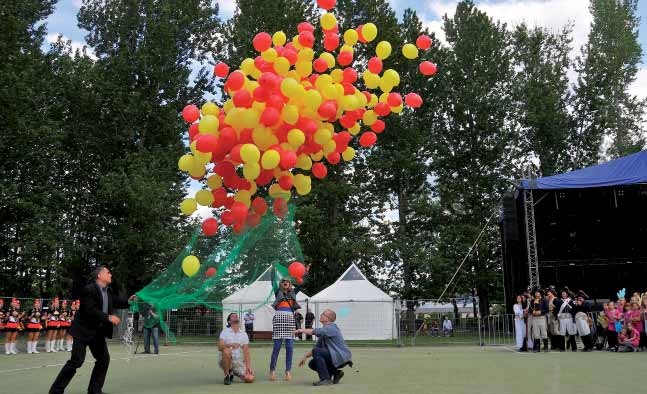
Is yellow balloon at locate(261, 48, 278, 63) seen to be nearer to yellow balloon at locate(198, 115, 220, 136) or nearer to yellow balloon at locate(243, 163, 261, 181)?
yellow balloon at locate(198, 115, 220, 136)

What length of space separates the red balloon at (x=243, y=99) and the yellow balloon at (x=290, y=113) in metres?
0.47

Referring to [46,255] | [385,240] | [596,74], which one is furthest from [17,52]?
[596,74]

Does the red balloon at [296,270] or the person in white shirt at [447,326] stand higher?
the red balloon at [296,270]

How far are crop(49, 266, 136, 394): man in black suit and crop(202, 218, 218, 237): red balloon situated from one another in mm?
1943

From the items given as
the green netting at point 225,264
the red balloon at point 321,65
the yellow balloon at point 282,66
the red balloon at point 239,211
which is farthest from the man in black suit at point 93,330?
the red balloon at point 321,65

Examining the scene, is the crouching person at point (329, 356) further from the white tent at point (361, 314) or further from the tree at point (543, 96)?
the tree at point (543, 96)

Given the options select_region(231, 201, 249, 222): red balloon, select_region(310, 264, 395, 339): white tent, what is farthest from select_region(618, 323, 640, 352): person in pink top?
select_region(231, 201, 249, 222): red balloon

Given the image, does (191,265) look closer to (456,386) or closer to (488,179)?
(456,386)

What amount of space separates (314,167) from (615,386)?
Answer: 17.5 feet

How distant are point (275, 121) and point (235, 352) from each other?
11.8 ft

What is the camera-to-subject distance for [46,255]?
28531mm

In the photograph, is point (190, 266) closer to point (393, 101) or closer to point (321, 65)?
point (321, 65)

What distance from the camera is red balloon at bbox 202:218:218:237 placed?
A: 9547 millimetres

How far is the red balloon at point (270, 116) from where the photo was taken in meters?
8.28
